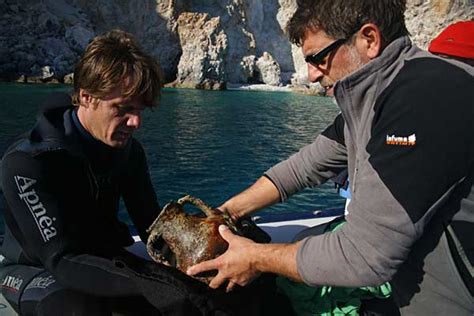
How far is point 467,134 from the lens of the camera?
65.7 inches

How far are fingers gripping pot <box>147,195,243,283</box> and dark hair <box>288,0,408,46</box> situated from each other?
112 cm

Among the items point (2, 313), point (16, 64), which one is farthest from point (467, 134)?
point (16, 64)

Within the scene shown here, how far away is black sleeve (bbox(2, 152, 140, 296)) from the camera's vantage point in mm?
2186

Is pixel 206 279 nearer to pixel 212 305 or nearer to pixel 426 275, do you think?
pixel 212 305

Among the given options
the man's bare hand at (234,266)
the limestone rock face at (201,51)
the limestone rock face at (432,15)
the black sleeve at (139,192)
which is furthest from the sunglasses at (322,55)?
the limestone rock face at (432,15)

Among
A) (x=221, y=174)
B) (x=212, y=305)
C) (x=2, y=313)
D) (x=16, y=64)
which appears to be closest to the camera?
(x=212, y=305)

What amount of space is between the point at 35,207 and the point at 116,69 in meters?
0.80

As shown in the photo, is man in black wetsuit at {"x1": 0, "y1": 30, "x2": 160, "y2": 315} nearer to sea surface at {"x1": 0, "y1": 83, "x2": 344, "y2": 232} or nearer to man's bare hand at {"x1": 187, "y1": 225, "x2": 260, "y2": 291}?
man's bare hand at {"x1": 187, "y1": 225, "x2": 260, "y2": 291}

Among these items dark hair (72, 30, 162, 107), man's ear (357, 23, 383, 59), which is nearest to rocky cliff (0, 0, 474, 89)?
dark hair (72, 30, 162, 107)

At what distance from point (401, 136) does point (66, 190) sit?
5.44 feet

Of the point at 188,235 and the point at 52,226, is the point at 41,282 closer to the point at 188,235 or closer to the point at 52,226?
the point at 52,226

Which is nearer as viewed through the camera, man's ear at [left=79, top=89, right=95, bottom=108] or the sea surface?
man's ear at [left=79, top=89, right=95, bottom=108]

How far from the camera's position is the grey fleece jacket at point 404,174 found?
1656 millimetres

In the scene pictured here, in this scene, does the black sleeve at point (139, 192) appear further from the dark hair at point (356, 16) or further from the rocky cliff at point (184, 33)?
the rocky cliff at point (184, 33)
